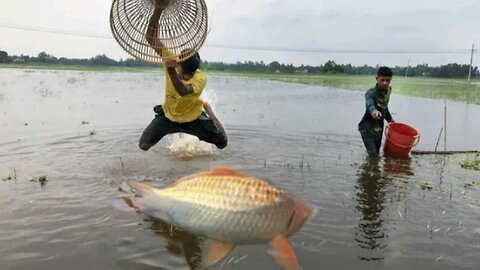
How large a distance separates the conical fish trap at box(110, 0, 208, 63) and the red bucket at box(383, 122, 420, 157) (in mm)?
4441

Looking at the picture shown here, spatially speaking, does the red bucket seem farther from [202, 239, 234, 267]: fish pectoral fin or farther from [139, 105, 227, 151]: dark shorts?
[202, 239, 234, 267]: fish pectoral fin

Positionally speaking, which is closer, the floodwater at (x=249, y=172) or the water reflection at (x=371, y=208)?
the floodwater at (x=249, y=172)

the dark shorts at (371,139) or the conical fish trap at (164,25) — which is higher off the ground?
the conical fish trap at (164,25)

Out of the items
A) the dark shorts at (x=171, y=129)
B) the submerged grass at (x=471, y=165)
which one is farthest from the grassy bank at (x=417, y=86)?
the dark shorts at (x=171, y=129)

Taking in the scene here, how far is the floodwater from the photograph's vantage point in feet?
14.7

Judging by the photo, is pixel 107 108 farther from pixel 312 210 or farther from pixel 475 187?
pixel 312 210

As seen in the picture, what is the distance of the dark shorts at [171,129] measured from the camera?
23.6 ft

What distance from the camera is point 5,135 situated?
10977mm

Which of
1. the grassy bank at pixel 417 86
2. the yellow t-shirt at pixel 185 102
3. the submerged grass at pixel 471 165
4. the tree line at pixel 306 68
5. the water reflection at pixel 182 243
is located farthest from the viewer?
the tree line at pixel 306 68

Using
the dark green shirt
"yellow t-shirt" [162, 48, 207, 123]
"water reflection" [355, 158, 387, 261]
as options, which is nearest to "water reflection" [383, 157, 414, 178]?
"water reflection" [355, 158, 387, 261]

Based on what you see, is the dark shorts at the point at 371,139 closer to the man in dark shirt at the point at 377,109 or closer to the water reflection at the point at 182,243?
the man in dark shirt at the point at 377,109

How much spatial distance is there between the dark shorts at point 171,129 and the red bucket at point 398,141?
3557 mm

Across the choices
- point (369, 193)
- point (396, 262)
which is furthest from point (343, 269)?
point (369, 193)

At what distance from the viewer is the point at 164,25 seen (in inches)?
254
